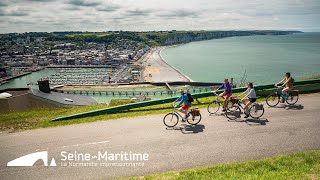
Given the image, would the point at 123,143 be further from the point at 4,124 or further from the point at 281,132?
the point at 4,124

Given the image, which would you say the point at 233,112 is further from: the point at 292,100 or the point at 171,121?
the point at 292,100

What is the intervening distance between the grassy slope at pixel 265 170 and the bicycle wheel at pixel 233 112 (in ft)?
14.3

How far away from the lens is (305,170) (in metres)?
7.64

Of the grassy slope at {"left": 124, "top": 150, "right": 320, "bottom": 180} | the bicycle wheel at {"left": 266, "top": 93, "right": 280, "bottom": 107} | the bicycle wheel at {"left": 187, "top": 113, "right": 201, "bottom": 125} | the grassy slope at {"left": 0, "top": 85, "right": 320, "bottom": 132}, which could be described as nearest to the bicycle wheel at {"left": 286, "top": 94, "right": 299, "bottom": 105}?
the bicycle wheel at {"left": 266, "top": 93, "right": 280, "bottom": 107}

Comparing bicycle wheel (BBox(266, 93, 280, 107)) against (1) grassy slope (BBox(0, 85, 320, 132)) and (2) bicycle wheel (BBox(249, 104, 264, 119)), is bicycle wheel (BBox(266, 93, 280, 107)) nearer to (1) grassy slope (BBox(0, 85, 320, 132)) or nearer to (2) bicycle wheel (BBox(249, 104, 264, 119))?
(1) grassy slope (BBox(0, 85, 320, 132))

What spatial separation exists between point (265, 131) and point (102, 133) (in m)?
7.62

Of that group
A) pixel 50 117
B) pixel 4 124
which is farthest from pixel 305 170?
pixel 4 124

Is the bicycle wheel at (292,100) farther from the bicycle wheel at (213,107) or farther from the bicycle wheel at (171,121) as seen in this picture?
the bicycle wheel at (171,121)

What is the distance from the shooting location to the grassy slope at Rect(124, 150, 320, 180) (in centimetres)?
742

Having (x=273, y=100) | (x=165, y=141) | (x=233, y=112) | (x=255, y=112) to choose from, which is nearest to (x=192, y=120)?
(x=165, y=141)

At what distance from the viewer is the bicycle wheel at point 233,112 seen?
12.9 meters

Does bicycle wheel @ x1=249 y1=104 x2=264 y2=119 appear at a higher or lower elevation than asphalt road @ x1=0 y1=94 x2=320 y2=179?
higher

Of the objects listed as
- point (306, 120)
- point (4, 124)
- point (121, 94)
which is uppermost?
point (306, 120)

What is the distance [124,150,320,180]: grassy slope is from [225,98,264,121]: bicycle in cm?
403
